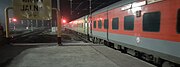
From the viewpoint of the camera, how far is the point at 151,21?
8750 mm

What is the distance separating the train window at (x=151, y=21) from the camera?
8.32 meters

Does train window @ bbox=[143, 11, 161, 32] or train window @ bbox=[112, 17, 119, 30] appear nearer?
train window @ bbox=[143, 11, 161, 32]

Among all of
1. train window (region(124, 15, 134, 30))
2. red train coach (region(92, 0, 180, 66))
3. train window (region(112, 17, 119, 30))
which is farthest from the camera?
train window (region(112, 17, 119, 30))

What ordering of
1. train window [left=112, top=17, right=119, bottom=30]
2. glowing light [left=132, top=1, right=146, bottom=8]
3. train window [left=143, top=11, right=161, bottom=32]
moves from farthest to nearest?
1. train window [left=112, top=17, right=119, bottom=30]
2. glowing light [left=132, top=1, right=146, bottom=8]
3. train window [left=143, top=11, right=161, bottom=32]

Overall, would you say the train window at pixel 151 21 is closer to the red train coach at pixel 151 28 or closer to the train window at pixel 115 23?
the red train coach at pixel 151 28

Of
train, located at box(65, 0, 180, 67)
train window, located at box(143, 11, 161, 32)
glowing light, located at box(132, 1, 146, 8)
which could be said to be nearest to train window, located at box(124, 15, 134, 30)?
train, located at box(65, 0, 180, 67)

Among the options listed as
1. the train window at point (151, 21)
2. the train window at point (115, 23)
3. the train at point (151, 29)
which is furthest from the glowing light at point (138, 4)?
the train window at point (115, 23)

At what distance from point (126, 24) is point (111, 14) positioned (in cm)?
338

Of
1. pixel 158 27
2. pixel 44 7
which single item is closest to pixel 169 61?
pixel 158 27

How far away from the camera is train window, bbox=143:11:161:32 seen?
8323mm

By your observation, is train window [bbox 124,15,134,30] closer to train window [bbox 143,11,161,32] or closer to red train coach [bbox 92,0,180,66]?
red train coach [bbox 92,0,180,66]

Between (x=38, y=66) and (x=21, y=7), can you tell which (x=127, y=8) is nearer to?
(x=38, y=66)

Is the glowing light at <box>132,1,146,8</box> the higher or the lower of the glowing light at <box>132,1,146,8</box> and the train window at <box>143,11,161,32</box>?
the higher

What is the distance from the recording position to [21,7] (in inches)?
623
